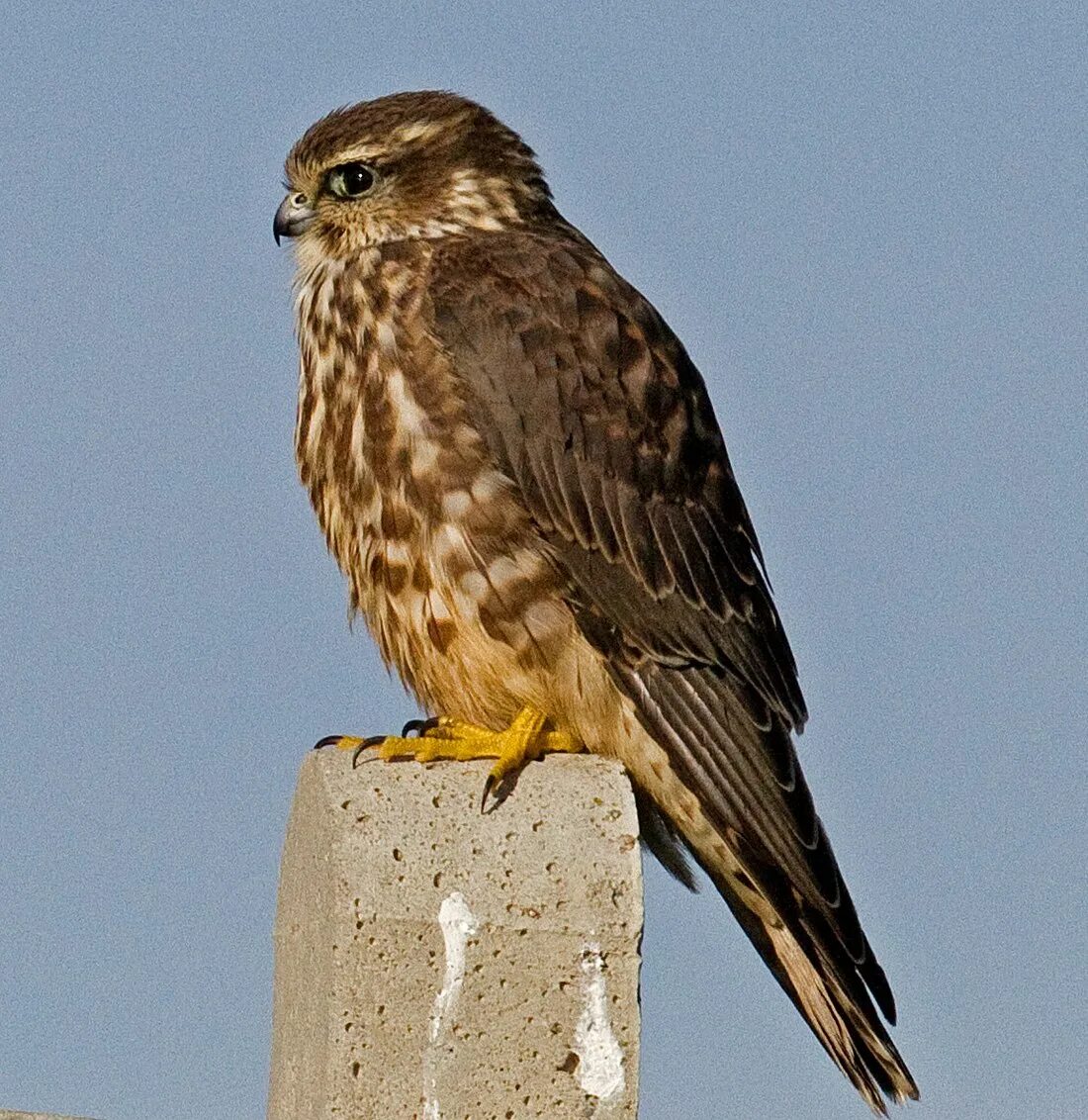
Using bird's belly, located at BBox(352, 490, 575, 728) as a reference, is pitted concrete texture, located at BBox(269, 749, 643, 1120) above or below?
below

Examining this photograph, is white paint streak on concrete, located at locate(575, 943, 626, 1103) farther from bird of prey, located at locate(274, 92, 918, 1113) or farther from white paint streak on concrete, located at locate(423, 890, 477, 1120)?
bird of prey, located at locate(274, 92, 918, 1113)

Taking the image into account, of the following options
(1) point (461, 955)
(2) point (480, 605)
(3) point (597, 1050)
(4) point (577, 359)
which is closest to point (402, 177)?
(4) point (577, 359)

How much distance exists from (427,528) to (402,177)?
3.55 ft

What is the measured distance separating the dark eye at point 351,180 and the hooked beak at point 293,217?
0.09 meters

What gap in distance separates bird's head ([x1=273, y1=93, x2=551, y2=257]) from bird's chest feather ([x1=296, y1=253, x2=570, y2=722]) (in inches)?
16.0

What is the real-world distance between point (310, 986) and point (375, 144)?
234 centimetres

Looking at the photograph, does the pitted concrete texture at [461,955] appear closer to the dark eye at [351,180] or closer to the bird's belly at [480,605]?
the bird's belly at [480,605]

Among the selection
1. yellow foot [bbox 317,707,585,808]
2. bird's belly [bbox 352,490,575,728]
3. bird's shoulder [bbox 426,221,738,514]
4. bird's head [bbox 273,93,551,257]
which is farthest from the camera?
bird's head [bbox 273,93,551,257]

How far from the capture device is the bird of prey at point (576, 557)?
4.52 m

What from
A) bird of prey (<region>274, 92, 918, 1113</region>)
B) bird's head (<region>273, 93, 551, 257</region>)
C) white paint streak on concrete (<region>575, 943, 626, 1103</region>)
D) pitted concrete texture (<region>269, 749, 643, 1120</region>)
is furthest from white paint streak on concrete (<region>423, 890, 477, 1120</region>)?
bird's head (<region>273, 93, 551, 257</region>)

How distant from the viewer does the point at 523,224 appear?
5191 mm

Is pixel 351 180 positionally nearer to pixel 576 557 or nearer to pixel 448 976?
pixel 576 557

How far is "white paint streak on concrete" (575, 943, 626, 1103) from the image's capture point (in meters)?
3.53

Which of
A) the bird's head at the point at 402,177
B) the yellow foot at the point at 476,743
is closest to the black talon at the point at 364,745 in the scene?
the yellow foot at the point at 476,743
